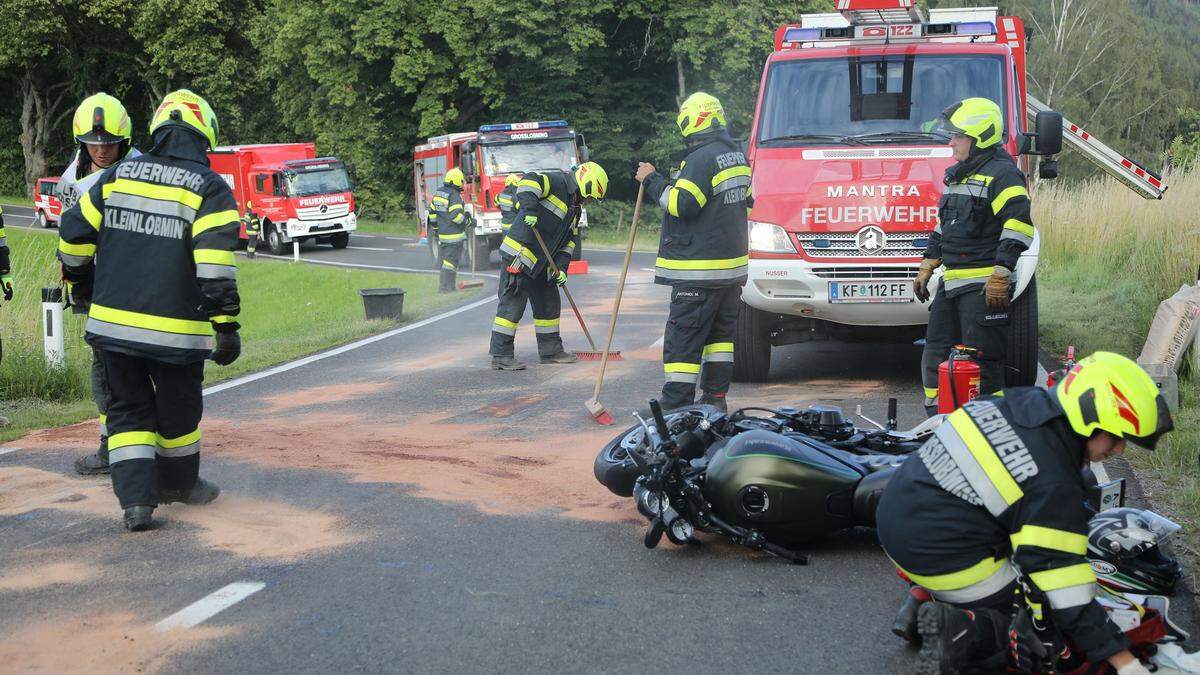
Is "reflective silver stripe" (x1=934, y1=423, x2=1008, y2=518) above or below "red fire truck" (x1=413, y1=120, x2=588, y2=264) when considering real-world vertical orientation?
below

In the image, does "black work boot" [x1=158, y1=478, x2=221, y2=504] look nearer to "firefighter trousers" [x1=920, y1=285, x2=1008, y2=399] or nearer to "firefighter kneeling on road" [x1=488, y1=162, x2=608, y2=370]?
"firefighter trousers" [x1=920, y1=285, x2=1008, y2=399]

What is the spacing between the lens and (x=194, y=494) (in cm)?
624

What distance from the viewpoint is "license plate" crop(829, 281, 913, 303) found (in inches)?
345

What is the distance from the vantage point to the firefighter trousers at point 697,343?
756 centimetres

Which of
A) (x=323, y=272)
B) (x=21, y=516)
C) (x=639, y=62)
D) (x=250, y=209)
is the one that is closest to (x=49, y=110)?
(x=250, y=209)

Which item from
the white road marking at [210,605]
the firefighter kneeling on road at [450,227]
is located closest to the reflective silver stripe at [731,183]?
the white road marking at [210,605]

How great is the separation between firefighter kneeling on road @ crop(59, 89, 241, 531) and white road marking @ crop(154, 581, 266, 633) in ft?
3.48

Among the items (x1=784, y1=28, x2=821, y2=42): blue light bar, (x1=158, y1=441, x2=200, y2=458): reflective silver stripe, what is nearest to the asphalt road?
(x1=158, y1=441, x2=200, y2=458): reflective silver stripe

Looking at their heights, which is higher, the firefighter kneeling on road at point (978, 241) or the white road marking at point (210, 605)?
the firefighter kneeling on road at point (978, 241)

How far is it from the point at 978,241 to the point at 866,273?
1.79 m

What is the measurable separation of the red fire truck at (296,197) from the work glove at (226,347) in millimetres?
26498

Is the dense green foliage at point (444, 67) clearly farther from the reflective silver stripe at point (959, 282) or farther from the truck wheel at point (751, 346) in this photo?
the reflective silver stripe at point (959, 282)

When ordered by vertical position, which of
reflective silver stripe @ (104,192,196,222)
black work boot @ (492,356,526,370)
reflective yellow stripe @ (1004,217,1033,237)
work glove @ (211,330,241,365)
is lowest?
black work boot @ (492,356,526,370)

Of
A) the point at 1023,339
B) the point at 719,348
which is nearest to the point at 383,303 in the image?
the point at 719,348
